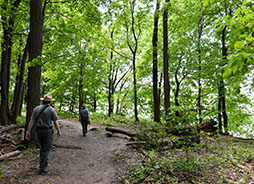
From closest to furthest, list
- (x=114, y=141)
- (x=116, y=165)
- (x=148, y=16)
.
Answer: (x=116, y=165) < (x=114, y=141) < (x=148, y=16)

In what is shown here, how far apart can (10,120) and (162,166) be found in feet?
36.3

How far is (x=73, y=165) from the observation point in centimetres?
621

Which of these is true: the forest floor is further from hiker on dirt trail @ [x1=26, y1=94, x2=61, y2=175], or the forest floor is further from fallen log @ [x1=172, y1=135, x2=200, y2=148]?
hiker on dirt trail @ [x1=26, y1=94, x2=61, y2=175]

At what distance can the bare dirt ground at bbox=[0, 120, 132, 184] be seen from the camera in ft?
16.3

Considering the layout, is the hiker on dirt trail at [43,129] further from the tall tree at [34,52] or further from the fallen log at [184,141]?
the fallen log at [184,141]

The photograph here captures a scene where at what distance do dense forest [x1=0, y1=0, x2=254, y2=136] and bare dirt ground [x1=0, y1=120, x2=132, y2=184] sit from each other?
200 centimetres

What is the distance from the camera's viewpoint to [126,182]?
4.65 m

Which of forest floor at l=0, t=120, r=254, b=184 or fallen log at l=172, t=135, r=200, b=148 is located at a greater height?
fallen log at l=172, t=135, r=200, b=148

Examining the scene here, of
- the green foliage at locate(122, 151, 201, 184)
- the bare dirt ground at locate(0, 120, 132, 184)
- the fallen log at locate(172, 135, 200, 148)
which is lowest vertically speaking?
the bare dirt ground at locate(0, 120, 132, 184)

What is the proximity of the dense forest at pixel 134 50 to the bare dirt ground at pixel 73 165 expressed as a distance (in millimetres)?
2003

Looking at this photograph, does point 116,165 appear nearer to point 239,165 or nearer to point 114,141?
point 114,141

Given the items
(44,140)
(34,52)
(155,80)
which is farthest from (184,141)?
(155,80)

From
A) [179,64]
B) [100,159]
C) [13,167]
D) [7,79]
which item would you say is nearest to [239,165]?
[100,159]

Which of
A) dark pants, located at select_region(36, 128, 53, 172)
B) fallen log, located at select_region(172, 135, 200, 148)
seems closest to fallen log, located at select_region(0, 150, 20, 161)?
dark pants, located at select_region(36, 128, 53, 172)
